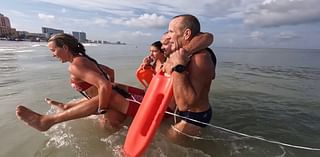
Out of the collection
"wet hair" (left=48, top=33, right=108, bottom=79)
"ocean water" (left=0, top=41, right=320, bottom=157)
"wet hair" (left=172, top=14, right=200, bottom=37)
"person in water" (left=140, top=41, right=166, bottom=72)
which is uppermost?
"wet hair" (left=172, top=14, right=200, bottom=37)

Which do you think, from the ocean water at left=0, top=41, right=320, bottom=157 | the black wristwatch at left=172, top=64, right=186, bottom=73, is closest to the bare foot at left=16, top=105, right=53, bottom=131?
the ocean water at left=0, top=41, right=320, bottom=157

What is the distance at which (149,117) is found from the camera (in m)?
2.94

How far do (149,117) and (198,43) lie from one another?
974mm

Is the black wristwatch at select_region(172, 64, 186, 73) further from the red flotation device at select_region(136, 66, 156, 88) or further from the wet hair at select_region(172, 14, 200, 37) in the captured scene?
the red flotation device at select_region(136, 66, 156, 88)

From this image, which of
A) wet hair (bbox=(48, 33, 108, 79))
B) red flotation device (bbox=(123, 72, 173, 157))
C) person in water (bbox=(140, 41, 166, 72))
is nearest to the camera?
red flotation device (bbox=(123, 72, 173, 157))

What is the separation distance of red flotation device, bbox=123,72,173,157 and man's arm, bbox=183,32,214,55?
389mm

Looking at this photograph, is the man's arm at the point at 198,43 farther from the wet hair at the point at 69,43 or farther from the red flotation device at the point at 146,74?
the red flotation device at the point at 146,74

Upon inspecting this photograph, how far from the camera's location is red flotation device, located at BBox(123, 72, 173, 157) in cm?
283

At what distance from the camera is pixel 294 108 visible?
6047 mm


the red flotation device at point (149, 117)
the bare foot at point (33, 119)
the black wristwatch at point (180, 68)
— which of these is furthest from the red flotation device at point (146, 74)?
the black wristwatch at point (180, 68)

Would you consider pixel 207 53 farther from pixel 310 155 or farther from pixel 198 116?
pixel 310 155

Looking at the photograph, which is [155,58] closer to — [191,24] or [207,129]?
[207,129]

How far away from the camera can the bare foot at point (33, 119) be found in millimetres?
3234

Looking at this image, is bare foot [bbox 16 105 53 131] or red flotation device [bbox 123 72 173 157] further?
bare foot [bbox 16 105 53 131]
